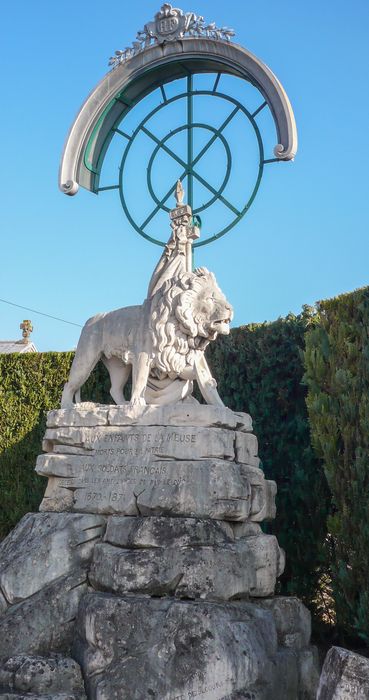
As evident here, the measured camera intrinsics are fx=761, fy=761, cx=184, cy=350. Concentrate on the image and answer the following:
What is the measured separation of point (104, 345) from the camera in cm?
771

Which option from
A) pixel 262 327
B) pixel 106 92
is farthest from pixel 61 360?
pixel 106 92

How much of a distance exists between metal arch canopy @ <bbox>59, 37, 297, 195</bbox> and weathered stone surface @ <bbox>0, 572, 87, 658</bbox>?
4.42m

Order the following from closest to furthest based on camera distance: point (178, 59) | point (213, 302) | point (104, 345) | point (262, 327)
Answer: point (213, 302) < point (104, 345) < point (178, 59) < point (262, 327)

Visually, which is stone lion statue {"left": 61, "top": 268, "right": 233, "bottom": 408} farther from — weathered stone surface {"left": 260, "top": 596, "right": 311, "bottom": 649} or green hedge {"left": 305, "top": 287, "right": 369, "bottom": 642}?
weathered stone surface {"left": 260, "top": 596, "right": 311, "bottom": 649}

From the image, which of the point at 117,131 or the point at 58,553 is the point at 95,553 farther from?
the point at 117,131

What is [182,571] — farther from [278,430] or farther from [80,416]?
[278,430]

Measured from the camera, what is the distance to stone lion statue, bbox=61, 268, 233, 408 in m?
7.16

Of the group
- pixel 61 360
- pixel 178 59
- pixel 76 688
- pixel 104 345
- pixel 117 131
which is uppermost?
pixel 178 59

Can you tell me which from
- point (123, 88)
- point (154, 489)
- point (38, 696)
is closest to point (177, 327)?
point (154, 489)

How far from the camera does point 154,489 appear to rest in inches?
257

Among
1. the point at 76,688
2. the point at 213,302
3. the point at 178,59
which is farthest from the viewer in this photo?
the point at 178,59

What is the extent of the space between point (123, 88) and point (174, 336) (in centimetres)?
326

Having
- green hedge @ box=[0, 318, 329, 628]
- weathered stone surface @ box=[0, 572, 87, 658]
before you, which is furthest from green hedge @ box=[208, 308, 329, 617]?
weathered stone surface @ box=[0, 572, 87, 658]

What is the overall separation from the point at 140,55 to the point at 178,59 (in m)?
0.47
